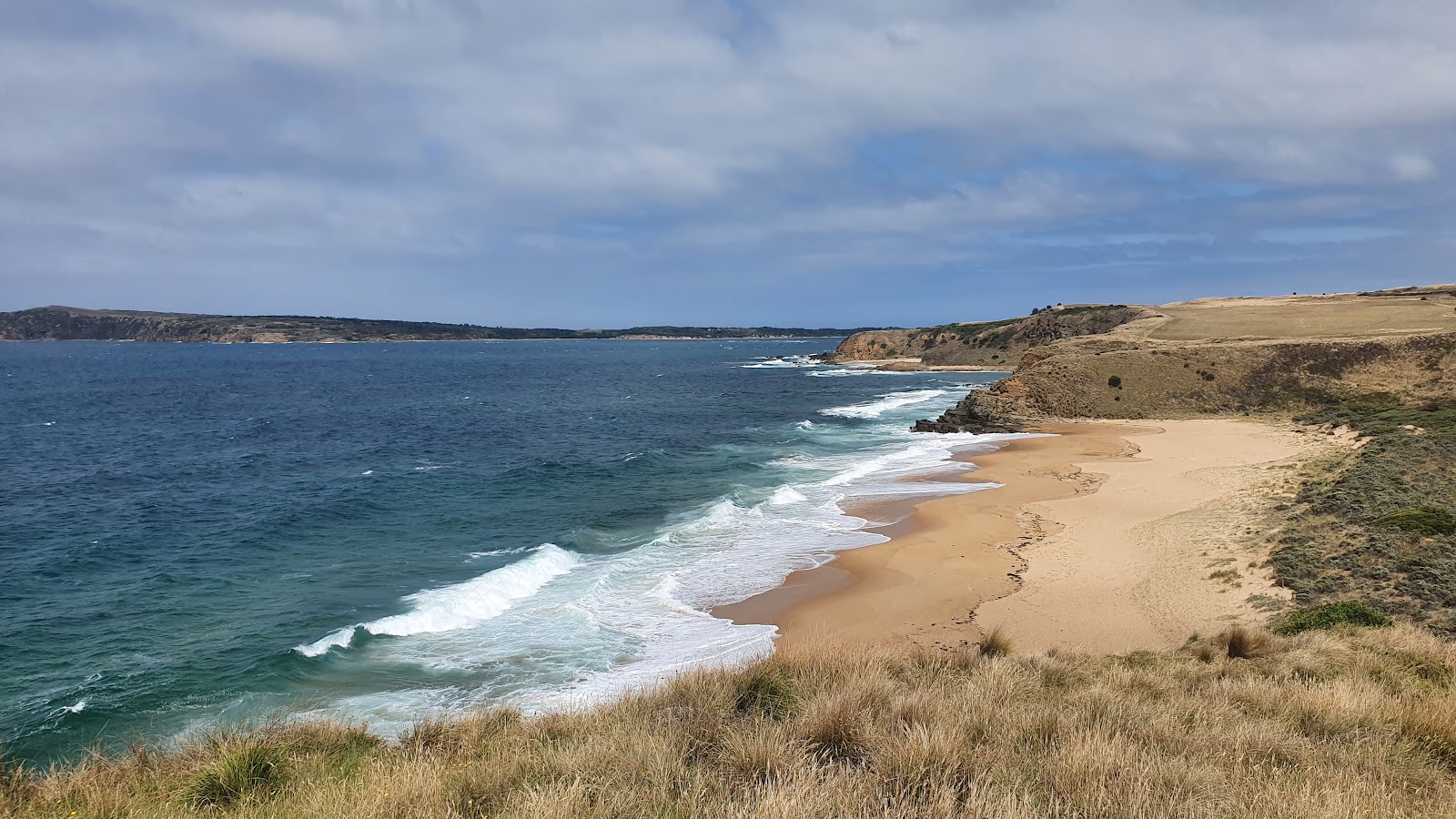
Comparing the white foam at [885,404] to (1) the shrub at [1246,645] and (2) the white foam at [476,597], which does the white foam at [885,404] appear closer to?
(2) the white foam at [476,597]

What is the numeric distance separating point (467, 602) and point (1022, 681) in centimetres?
1308

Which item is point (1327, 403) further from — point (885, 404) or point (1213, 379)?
point (885, 404)

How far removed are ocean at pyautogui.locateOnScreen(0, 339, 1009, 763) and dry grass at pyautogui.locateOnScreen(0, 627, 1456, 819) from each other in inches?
195

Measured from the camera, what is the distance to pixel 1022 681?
8.20 m

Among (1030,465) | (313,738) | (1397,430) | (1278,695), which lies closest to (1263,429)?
(1397,430)

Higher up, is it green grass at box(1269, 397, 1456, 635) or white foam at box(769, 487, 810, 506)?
green grass at box(1269, 397, 1456, 635)

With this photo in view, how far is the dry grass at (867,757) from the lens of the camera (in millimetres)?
4980

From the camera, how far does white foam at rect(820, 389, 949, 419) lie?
54056mm

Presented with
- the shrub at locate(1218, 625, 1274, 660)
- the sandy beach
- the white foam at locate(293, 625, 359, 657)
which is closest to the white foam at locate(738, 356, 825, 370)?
the sandy beach

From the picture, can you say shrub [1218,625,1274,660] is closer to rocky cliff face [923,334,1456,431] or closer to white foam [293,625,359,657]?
white foam [293,625,359,657]

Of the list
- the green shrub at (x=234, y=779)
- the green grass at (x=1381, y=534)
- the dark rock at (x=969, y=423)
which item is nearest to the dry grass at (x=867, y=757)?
the green shrub at (x=234, y=779)

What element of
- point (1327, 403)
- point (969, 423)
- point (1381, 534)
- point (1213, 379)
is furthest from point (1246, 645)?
point (1213, 379)

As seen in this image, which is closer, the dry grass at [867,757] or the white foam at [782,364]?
the dry grass at [867,757]

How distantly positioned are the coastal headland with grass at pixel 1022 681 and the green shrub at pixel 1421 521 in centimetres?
12
